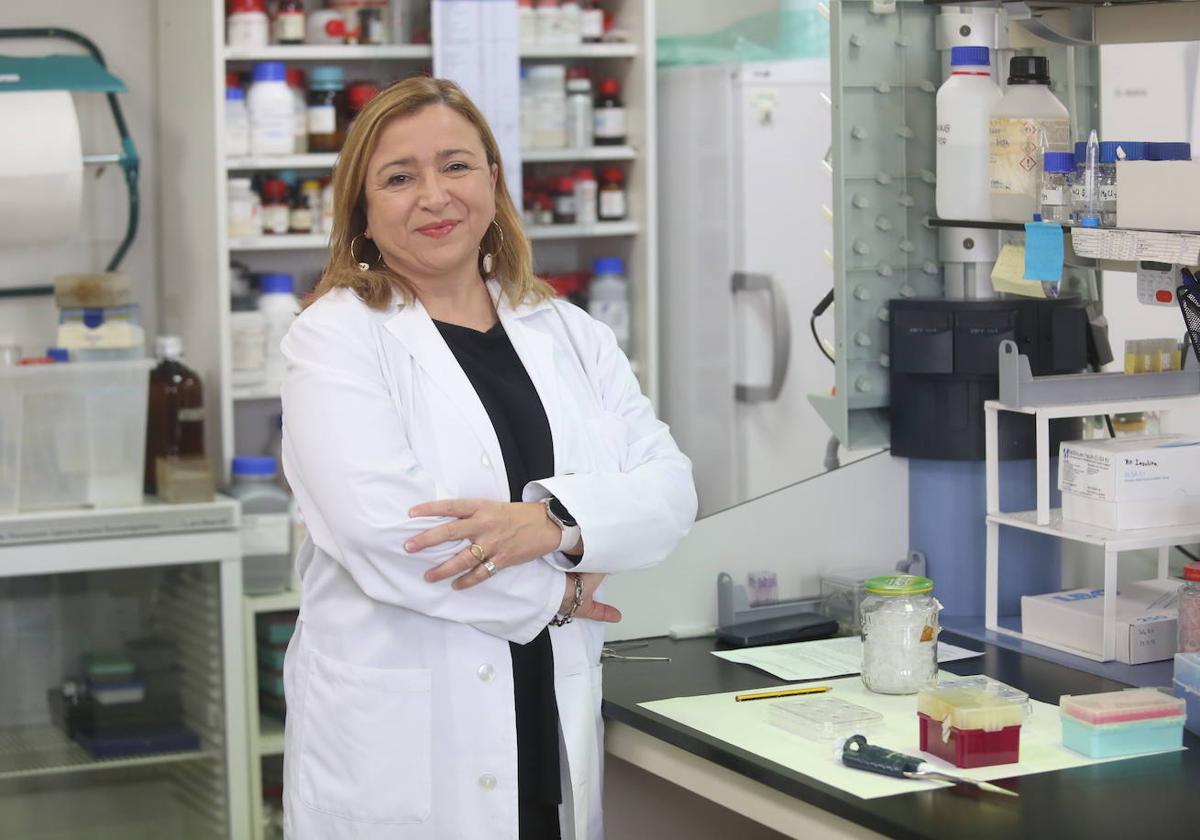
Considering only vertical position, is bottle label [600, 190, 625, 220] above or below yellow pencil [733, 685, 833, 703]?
above

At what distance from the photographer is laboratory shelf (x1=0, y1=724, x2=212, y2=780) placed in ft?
10.9

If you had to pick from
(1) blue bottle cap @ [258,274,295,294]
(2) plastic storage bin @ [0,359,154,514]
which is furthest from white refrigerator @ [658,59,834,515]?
(2) plastic storage bin @ [0,359,154,514]

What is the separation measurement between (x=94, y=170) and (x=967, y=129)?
2140 millimetres

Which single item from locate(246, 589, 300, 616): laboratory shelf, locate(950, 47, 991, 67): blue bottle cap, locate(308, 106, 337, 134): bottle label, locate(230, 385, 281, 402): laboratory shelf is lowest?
locate(246, 589, 300, 616): laboratory shelf

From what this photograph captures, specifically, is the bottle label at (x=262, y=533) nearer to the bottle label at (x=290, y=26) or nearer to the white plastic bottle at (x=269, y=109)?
the white plastic bottle at (x=269, y=109)

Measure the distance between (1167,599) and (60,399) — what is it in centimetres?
210

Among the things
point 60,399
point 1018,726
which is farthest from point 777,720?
point 60,399

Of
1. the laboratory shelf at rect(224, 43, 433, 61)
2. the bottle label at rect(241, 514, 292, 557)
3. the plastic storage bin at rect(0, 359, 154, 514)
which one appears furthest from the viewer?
the laboratory shelf at rect(224, 43, 433, 61)

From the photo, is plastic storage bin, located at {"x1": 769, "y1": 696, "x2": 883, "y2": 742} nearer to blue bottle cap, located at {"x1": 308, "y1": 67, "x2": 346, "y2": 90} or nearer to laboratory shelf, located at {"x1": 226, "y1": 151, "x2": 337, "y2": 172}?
laboratory shelf, located at {"x1": 226, "y1": 151, "x2": 337, "y2": 172}

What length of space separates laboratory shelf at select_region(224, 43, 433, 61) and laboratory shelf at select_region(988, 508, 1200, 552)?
77.8 inches

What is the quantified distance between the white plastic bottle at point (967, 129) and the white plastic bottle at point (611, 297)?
1706mm

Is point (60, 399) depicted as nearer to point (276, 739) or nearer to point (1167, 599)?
point (276, 739)

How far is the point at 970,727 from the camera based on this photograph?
175 cm

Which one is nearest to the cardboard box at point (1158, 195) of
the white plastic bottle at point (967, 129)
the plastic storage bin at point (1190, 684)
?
the white plastic bottle at point (967, 129)
